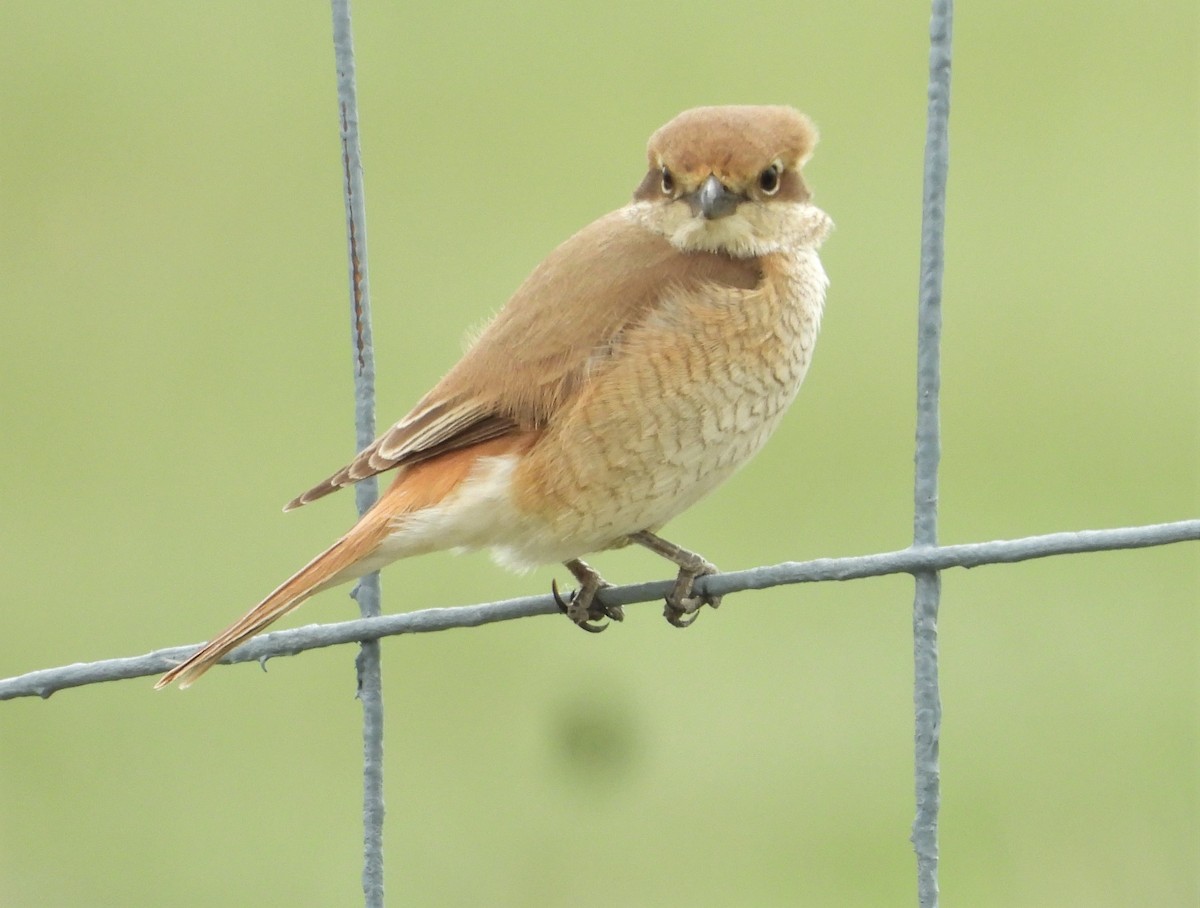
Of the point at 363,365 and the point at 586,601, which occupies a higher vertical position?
the point at 363,365

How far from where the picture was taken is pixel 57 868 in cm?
515

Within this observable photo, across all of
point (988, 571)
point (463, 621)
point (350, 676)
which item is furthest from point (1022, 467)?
Result: point (463, 621)

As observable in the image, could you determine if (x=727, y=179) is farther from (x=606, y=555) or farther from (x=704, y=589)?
(x=606, y=555)

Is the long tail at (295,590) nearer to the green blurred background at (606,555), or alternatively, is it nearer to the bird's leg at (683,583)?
the bird's leg at (683,583)

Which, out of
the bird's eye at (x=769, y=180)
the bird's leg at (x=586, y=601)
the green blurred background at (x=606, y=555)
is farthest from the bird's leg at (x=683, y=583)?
the green blurred background at (x=606, y=555)

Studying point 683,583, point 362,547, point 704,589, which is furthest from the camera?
point 683,583

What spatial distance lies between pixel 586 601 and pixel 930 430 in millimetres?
1161

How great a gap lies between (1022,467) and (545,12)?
3742 millimetres

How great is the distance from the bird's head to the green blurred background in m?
1.96

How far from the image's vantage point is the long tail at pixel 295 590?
254 centimetres

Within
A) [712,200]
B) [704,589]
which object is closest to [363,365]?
[704,589]

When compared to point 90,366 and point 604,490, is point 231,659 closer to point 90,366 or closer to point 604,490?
point 604,490

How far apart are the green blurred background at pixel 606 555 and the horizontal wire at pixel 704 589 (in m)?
2.46

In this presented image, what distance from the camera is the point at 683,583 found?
2998 millimetres
